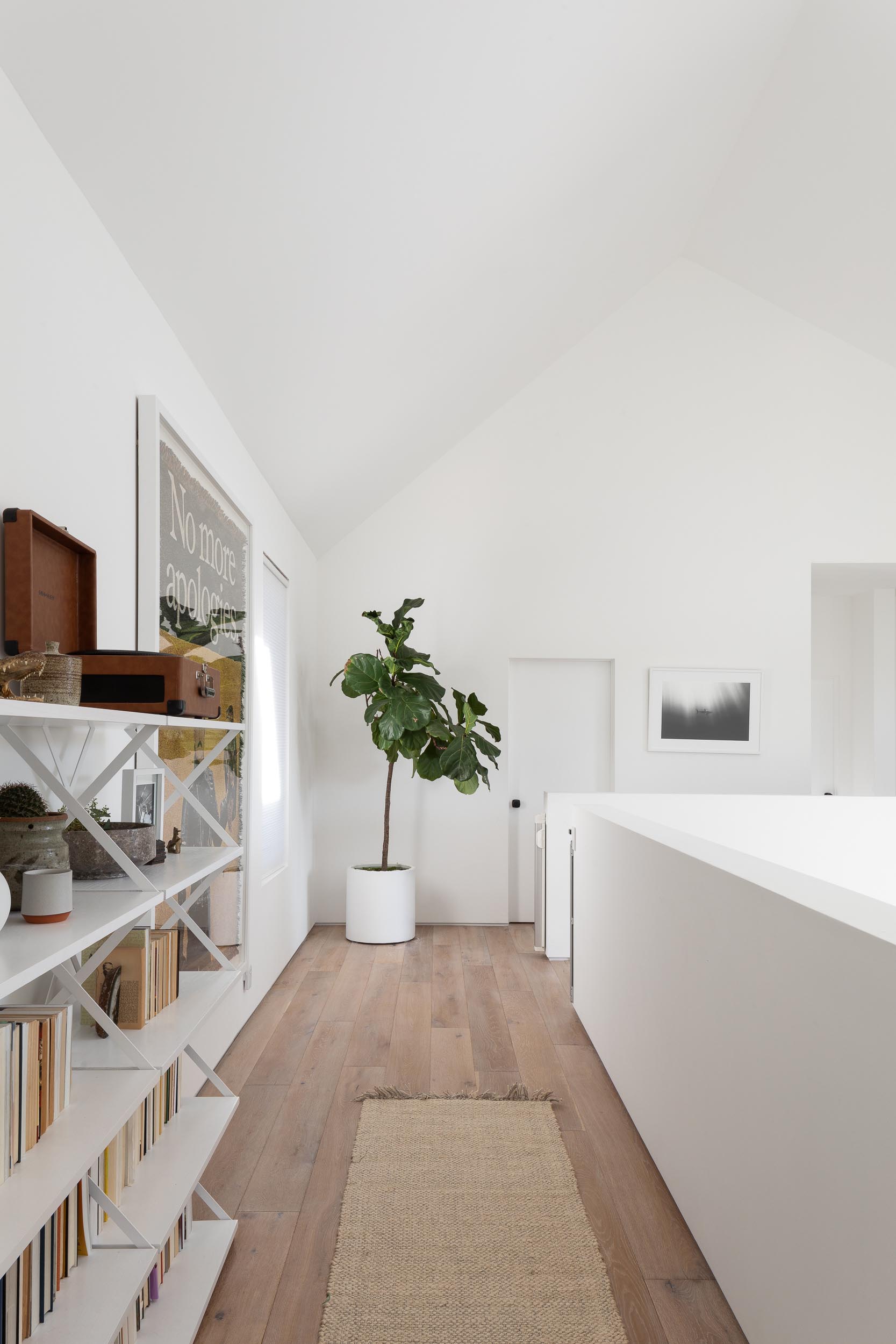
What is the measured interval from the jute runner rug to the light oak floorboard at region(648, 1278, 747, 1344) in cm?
10

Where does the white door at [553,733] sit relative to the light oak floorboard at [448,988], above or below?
above

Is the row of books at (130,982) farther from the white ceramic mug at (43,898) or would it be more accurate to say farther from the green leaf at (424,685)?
the green leaf at (424,685)

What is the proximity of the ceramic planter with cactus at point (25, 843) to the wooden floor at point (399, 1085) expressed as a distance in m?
0.99

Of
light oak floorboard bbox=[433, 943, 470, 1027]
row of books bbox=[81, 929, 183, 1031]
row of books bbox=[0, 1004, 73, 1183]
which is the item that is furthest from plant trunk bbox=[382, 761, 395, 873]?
row of books bbox=[0, 1004, 73, 1183]

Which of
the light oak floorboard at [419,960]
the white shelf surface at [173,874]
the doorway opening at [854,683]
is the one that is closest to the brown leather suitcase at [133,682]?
the white shelf surface at [173,874]

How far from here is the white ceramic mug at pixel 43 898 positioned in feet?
4.04

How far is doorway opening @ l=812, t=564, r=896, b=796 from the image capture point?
20.5ft

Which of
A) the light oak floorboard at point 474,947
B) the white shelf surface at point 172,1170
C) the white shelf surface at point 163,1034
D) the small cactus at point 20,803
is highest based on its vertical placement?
the small cactus at point 20,803

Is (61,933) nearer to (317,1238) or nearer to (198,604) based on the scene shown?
(317,1238)

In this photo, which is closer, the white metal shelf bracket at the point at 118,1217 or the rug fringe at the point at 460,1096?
the white metal shelf bracket at the point at 118,1217

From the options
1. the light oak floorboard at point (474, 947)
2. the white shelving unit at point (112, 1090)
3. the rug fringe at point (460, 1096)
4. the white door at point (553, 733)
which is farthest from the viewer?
the white door at point (553, 733)

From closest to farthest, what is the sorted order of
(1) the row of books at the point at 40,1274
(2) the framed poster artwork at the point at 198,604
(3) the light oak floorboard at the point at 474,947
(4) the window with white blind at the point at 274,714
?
1. (1) the row of books at the point at 40,1274
2. (2) the framed poster artwork at the point at 198,604
3. (4) the window with white blind at the point at 274,714
4. (3) the light oak floorboard at the point at 474,947

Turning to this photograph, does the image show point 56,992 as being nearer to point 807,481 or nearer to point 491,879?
point 491,879

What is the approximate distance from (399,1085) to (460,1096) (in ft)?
0.71
